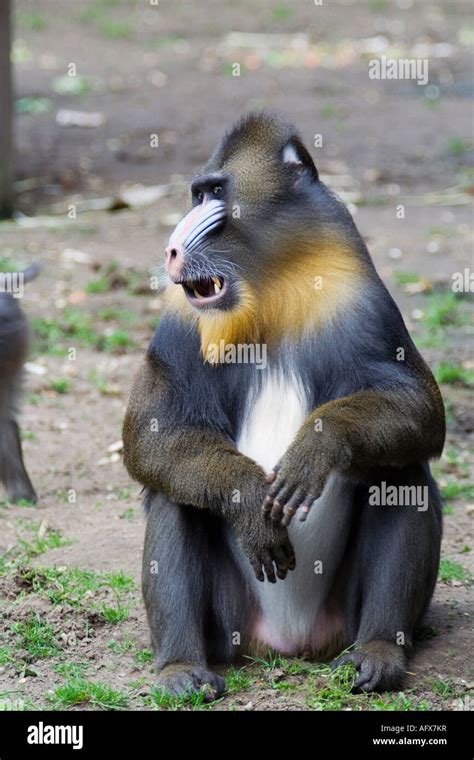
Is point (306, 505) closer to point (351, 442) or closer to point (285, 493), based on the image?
point (285, 493)

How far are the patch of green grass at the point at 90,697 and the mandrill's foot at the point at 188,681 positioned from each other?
5.9 inches

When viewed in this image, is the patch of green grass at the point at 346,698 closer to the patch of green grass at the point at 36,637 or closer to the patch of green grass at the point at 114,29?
the patch of green grass at the point at 36,637

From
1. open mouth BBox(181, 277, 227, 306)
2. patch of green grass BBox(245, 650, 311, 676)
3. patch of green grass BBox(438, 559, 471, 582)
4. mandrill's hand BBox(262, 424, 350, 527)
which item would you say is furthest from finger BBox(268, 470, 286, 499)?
patch of green grass BBox(438, 559, 471, 582)

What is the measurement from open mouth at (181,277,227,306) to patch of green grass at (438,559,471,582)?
208 cm

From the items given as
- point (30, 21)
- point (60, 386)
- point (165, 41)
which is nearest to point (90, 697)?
point (60, 386)

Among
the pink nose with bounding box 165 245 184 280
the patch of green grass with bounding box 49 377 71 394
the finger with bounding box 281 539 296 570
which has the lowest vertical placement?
the finger with bounding box 281 539 296 570

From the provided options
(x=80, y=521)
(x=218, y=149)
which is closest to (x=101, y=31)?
(x=80, y=521)

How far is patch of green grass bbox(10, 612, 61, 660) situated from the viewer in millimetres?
5016

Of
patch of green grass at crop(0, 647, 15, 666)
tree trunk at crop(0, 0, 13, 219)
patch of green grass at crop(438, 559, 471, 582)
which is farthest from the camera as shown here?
tree trunk at crop(0, 0, 13, 219)

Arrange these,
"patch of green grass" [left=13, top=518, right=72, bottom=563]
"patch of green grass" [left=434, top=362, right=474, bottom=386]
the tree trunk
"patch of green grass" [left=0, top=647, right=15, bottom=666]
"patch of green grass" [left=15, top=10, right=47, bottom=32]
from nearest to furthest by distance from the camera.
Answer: "patch of green grass" [left=0, top=647, right=15, bottom=666], "patch of green grass" [left=13, top=518, right=72, bottom=563], "patch of green grass" [left=434, top=362, right=474, bottom=386], the tree trunk, "patch of green grass" [left=15, top=10, right=47, bottom=32]

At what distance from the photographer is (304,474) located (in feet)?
14.5

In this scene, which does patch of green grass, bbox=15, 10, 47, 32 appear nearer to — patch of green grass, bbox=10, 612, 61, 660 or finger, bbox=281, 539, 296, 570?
patch of green grass, bbox=10, 612, 61, 660


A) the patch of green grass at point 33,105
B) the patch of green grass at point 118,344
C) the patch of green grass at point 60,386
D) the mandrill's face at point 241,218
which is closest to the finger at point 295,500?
the mandrill's face at point 241,218

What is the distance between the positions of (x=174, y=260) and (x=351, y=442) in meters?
0.87
